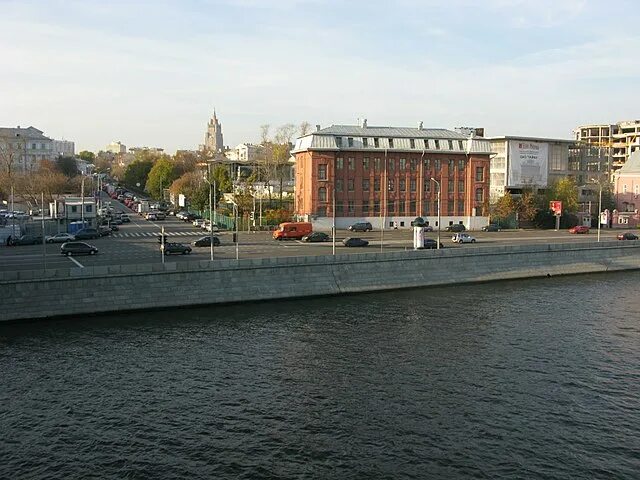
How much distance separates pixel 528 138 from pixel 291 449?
93.5 meters

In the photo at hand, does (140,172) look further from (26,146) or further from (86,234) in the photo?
(86,234)

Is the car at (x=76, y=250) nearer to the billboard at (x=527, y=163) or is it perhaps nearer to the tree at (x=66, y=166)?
the billboard at (x=527, y=163)

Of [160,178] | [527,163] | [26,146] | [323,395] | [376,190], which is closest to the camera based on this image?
[323,395]

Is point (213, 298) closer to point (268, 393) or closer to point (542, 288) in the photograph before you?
point (268, 393)

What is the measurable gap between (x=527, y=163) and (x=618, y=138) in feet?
229

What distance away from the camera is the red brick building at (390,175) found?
294 ft

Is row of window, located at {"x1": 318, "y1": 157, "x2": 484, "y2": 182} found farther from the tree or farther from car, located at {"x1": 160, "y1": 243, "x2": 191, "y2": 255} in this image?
the tree

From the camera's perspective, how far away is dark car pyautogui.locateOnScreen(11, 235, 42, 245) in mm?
67875

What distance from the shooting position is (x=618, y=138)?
162 m

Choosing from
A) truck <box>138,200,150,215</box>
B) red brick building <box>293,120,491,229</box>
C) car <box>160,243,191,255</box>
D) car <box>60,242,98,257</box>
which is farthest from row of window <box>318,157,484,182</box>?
truck <box>138,200,150,215</box>

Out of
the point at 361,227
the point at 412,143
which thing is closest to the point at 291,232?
the point at 361,227

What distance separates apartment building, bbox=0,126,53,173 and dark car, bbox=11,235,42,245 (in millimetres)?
79507

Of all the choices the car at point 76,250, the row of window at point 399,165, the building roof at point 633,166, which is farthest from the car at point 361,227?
the building roof at point 633,166

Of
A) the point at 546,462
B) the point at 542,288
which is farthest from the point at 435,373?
the point at 542,288
